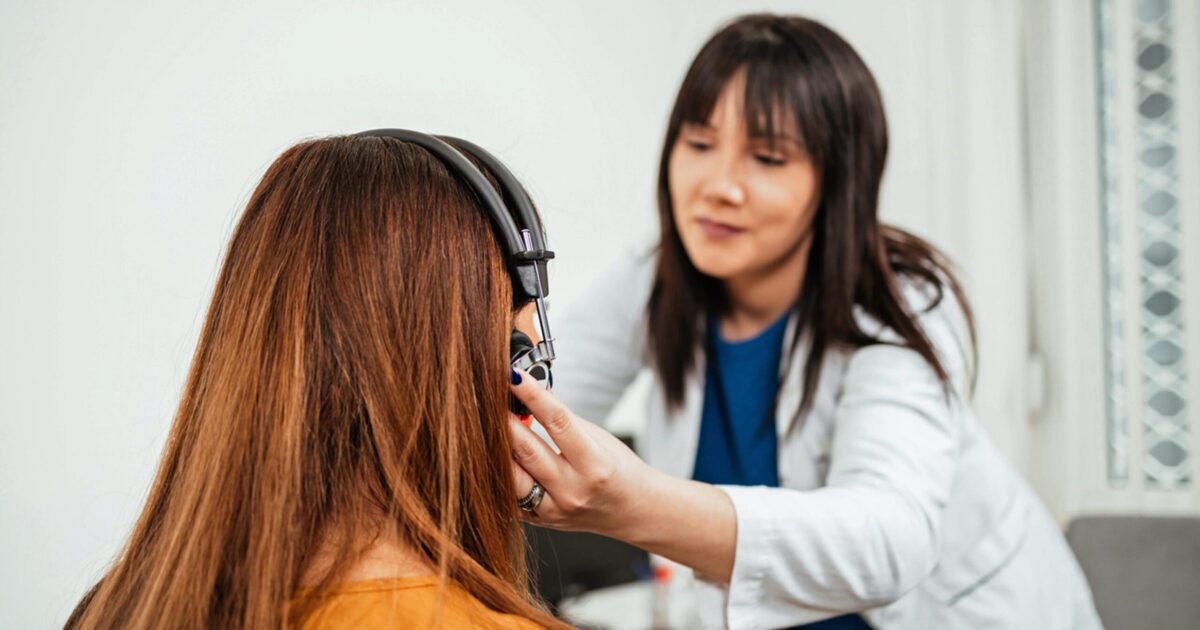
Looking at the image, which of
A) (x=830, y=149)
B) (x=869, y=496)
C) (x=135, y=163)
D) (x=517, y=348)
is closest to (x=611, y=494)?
(x=517, y=348)

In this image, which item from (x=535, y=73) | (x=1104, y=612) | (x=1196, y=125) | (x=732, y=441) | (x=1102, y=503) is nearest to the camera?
(x=732, y=441)

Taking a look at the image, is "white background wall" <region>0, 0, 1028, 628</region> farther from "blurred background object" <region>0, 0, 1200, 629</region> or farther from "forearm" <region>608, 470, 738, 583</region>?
"forearm" <region>608, 470, 738, 583</region>

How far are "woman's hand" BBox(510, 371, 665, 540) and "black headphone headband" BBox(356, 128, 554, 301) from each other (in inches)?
3.2

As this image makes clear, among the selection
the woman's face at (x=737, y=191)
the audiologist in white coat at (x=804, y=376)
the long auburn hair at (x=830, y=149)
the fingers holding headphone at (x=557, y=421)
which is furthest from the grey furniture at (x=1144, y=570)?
the fingers holding headphone at (x=557, y=421)

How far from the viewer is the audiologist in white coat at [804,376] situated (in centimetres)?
101

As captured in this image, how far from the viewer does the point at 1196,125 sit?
2246 millimetres

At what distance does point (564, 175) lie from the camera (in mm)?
2082

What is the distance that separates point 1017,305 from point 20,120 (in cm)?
223

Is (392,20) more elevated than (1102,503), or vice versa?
(392,20)

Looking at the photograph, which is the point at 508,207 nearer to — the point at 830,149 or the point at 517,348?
the point at 517,348

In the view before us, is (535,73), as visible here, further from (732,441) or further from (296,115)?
(732,441)

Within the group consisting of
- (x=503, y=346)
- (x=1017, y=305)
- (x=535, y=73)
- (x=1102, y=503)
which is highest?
(x=535, y=73)

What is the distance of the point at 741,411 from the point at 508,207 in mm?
628

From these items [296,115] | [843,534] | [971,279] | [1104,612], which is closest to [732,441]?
[843,534]
